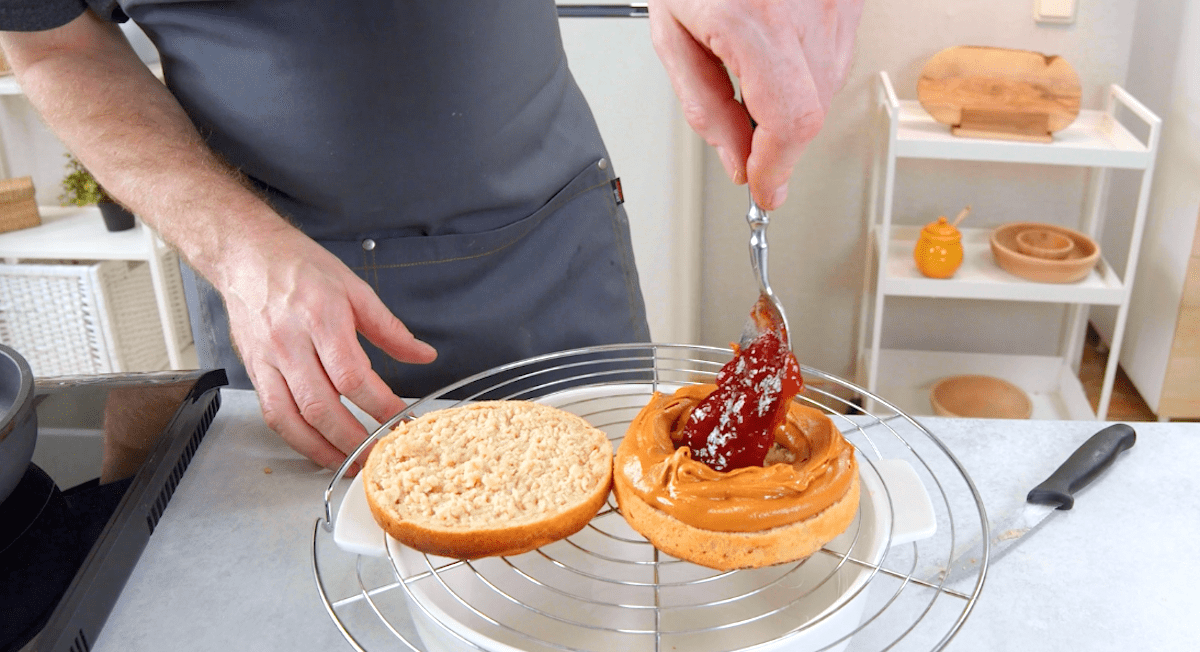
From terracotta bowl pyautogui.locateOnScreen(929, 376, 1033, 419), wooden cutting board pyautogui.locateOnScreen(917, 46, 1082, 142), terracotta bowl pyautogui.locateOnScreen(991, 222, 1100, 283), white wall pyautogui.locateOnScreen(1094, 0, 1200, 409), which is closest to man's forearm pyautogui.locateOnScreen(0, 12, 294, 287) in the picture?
wooden cutting board pyautogui.locateOnScreen(917, 46, 1082, 142)

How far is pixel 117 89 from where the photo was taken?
1129mm

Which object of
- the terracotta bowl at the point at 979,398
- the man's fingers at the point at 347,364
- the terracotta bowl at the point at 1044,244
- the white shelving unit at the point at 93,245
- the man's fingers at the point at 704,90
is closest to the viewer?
the man's fingers at the point at 704,90

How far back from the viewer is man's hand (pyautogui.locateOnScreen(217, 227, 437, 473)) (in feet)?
2.78

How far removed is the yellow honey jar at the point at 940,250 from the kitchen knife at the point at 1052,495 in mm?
1322

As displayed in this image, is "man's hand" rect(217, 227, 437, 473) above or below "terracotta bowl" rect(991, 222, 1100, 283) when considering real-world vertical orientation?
above

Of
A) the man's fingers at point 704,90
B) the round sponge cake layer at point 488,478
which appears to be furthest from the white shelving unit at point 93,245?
the man's fingers at point 704,90

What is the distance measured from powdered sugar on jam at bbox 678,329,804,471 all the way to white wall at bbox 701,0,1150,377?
1.87 metres

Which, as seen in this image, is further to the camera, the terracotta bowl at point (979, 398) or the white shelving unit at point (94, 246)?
the terracotta bowl at point (979, 398)

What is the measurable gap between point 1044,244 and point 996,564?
1.70 m

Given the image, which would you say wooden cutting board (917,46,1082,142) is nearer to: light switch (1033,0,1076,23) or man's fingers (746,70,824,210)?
light switch (1033,0,1076,23)

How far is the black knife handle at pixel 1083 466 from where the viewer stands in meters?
0.79

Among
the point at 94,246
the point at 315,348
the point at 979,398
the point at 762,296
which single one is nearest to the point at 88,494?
the point at 315,348

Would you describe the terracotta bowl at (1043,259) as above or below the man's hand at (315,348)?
below

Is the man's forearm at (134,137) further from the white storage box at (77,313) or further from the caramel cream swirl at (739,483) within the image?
the white storage box at (77,313)
